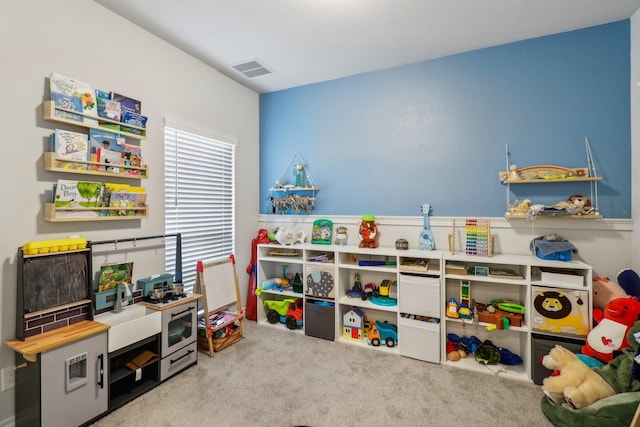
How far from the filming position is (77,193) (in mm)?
1975

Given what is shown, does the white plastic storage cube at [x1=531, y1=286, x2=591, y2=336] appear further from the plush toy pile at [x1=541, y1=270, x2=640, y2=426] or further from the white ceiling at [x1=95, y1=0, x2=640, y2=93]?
the white ceiling at [x1=95, y1=0, x2=640, y2=93]

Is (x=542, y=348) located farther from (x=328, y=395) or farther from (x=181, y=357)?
(x=181, y=357)

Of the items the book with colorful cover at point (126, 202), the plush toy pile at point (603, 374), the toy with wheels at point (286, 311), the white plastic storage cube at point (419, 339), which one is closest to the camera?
the plush toy pile at point (603, 374)

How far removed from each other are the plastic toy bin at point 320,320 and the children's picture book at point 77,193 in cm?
205

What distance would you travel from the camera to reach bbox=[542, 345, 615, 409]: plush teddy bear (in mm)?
1673

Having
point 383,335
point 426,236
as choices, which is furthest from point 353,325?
Result: point 426,236

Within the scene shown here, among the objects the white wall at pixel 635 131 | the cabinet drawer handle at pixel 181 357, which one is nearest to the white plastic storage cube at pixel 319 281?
the cabinet drawer handle at pixel 181 357

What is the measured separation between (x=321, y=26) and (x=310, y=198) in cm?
173

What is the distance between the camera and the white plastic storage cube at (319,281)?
117 inches

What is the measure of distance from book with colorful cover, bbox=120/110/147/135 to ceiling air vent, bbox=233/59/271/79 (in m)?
1.20

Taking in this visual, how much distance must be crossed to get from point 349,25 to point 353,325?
2704mm

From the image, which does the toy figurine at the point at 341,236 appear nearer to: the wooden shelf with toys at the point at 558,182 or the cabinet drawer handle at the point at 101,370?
the wooden shelf with toys at the point at 558,182

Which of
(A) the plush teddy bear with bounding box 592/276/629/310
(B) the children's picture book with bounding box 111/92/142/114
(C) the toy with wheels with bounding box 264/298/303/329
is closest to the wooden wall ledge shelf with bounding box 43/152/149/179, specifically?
(B) the children's picture book with bounding box 111/92/142/114

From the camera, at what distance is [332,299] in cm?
298
